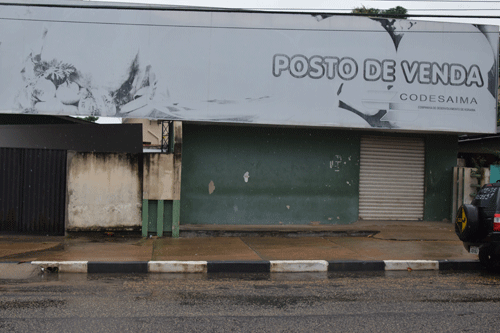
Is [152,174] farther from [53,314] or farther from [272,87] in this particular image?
[53,314]

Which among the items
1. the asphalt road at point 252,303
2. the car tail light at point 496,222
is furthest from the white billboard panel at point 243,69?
the asphalt road at point 252,303

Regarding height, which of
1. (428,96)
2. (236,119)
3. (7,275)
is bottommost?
(7,275)

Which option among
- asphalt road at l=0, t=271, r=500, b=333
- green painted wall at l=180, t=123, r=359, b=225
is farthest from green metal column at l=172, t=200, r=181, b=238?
asphalt road at l=0, t=271, r=500, b=333

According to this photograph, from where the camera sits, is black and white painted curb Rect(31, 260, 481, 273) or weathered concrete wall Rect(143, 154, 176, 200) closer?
black and white painted curb Rect(31, 260, 481, 273)

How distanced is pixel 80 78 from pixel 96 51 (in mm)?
784

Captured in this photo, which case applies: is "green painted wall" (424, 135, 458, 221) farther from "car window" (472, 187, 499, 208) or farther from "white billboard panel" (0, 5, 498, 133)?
"car window" (472, 187, 499, 208)

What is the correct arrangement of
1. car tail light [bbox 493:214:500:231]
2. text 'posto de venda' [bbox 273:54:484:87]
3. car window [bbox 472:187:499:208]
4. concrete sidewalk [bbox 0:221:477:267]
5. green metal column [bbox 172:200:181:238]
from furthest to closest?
text 'posto de venda' [bbox 273:54:484:87] → green metal column [bbox 172:200:181:238] → concrete sidewalk [bbox 0:221:477:267] → car window [bbox 472:187:499:208] → car tail light [bbox 493:214:500:231]

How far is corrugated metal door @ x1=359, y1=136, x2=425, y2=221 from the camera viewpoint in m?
12.6

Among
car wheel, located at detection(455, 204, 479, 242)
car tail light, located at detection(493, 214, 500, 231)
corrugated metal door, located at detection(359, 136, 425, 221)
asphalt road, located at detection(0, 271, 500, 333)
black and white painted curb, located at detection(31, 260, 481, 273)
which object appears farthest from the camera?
corrugated metal door, located at detection(359, 136, 425, 221)

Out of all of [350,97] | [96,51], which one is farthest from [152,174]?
[350,97]

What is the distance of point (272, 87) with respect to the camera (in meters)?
11.3

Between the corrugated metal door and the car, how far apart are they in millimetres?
5283

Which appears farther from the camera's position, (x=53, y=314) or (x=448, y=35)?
(x=448, y=35)

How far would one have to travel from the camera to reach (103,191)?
406 inches
